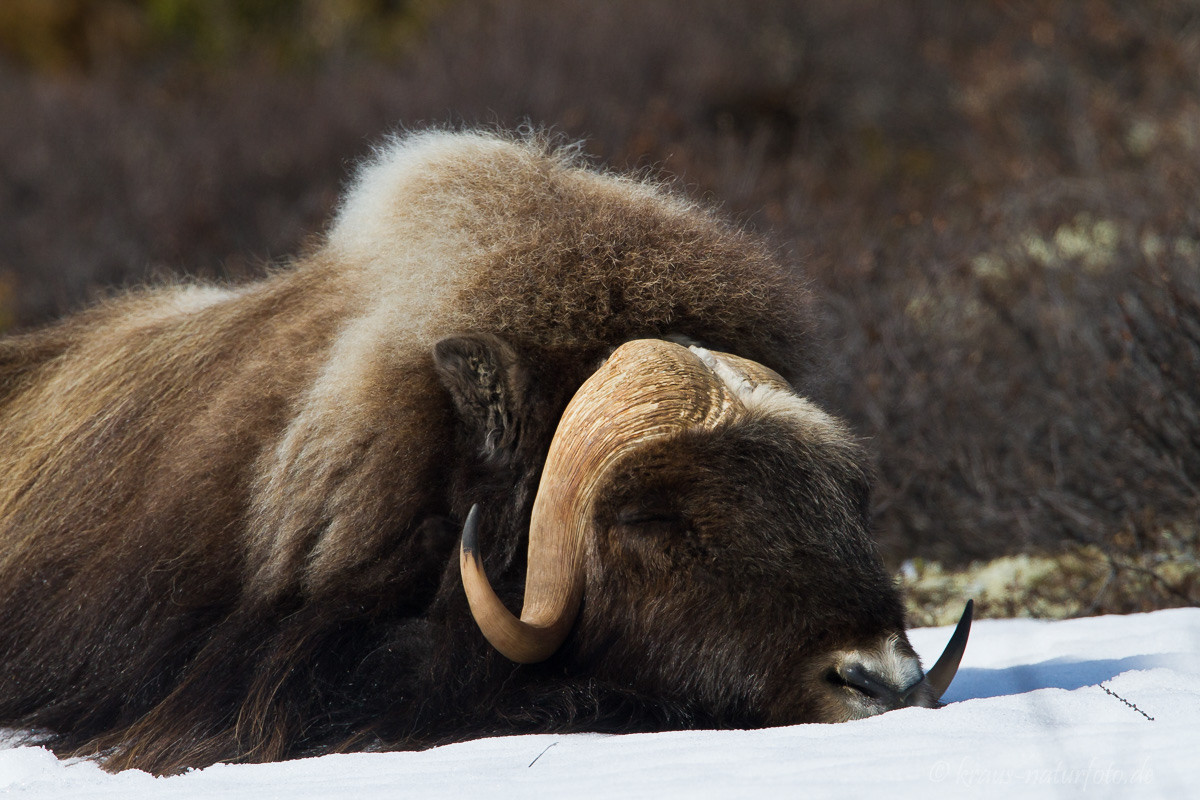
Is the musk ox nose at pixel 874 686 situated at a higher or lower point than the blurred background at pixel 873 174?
higher

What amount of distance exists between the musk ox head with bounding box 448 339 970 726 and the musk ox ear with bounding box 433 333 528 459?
0.53ft

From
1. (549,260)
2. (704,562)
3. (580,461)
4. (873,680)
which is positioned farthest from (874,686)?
(549,260)

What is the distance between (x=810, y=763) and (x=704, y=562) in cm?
51

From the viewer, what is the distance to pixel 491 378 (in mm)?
2438

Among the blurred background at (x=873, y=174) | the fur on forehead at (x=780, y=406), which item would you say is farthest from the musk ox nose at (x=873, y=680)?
the blurred background at (x=873, y=174)

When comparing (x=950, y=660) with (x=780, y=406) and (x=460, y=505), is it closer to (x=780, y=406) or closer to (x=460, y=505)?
(x=780, y=406)

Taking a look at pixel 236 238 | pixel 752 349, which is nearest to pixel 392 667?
pixel 752 349

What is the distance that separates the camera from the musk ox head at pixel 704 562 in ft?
7.05

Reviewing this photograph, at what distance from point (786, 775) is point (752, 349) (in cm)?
114

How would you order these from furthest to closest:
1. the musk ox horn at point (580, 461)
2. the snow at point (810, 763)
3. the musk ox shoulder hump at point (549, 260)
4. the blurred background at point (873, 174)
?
1. the blurred background at point (873, 174)
2. the musk ox shoulder hump at point (549, 260)
3. the musk ox horn at point (580, 461)
4. the snow at point (810, 763)

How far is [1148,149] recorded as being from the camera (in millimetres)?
8695

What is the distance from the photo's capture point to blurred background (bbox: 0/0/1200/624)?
4523 millimetres

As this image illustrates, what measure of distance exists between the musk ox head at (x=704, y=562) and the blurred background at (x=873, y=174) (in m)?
0.79

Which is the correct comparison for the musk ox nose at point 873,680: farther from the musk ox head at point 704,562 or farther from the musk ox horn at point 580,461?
the musk ox horn at point 580,461
